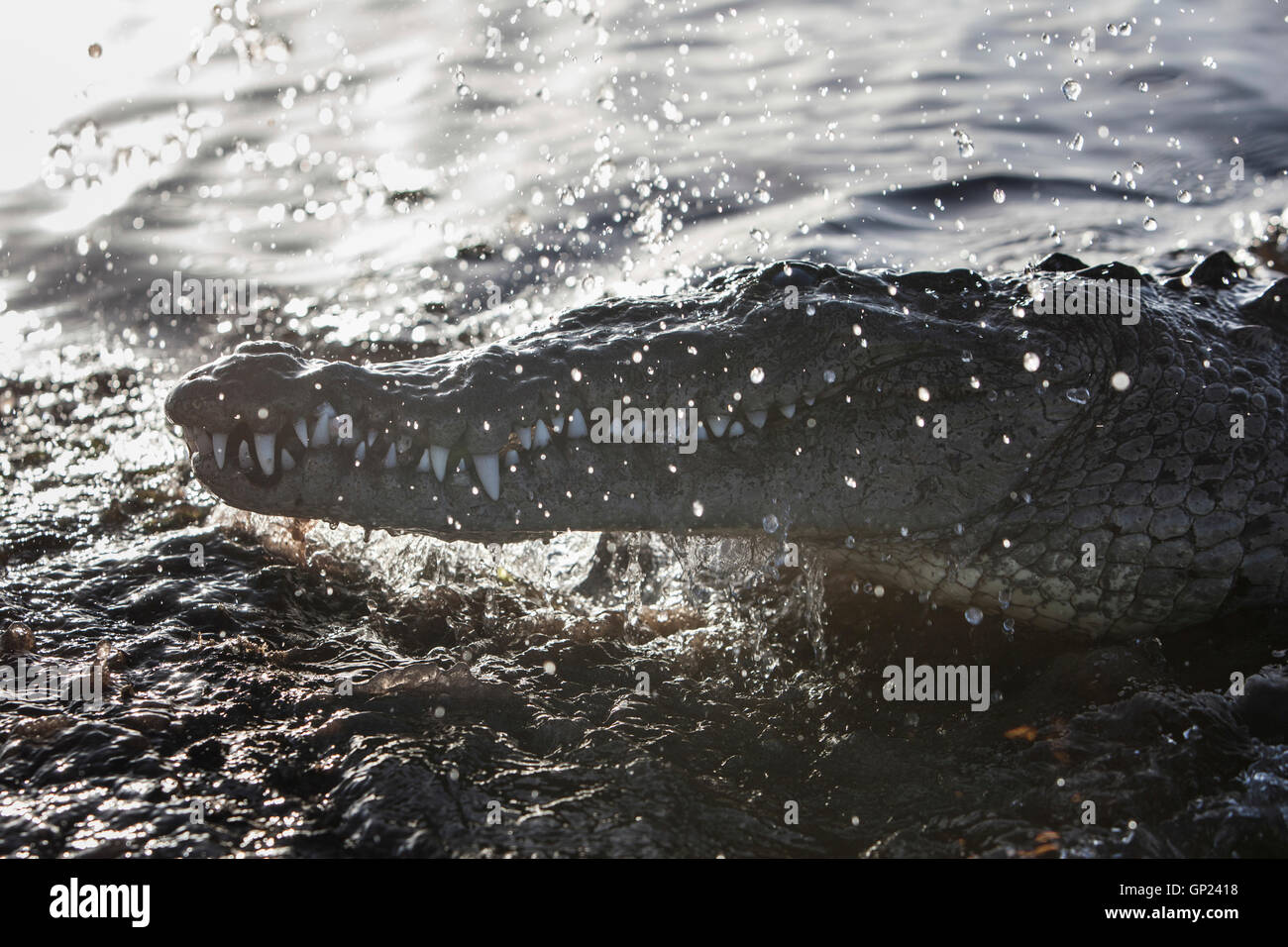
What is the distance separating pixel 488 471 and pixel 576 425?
0.28 meters

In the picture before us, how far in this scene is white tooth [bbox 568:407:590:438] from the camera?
2.88 m

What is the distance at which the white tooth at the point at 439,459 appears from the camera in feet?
9.12

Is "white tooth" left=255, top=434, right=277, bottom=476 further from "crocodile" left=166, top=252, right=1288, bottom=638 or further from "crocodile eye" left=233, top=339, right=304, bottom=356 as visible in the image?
"crocodile eye" left=233, top=339, right=304, bottom=356

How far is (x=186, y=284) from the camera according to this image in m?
7.49

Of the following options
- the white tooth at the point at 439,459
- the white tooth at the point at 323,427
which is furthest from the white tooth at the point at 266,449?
the white tooth at the point at 439,459

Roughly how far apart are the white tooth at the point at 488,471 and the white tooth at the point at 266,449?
0.55m

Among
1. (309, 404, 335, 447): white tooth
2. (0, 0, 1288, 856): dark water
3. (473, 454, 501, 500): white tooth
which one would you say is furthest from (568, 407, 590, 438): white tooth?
(0, 0, 1288, 856): dark water

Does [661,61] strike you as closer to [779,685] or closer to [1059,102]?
[1059,102]

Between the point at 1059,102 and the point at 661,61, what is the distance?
380 cm

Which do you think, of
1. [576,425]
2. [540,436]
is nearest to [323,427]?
[540,436]

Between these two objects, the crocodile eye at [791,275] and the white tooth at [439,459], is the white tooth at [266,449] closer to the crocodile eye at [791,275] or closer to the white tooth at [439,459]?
the white tooth at [439,459]

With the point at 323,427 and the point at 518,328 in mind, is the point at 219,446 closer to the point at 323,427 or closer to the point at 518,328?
the point at 323,427

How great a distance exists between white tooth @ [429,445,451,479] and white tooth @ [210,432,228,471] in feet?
1.88
